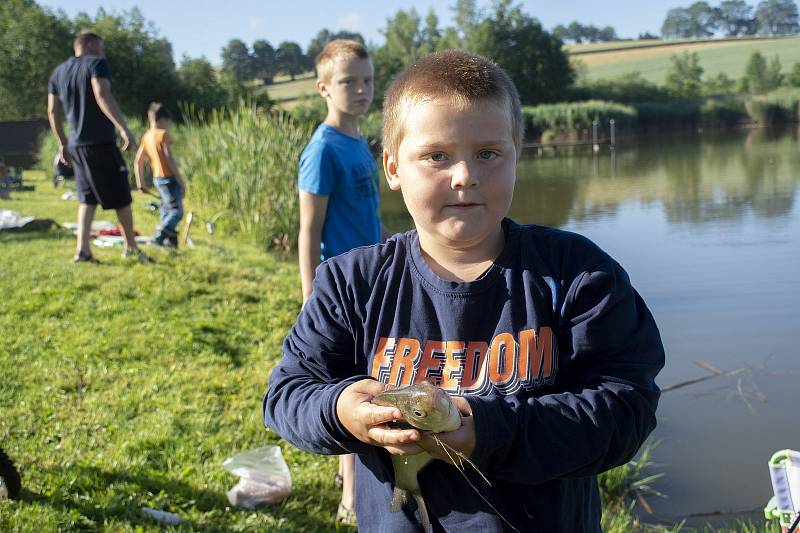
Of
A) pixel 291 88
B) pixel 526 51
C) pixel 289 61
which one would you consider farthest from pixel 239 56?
pixel 526 51

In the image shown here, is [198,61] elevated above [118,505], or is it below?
above

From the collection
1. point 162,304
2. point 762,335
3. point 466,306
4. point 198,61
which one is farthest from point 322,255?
point 198,61


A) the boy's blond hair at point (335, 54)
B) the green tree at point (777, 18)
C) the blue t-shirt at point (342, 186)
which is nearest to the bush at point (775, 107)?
the boy's blond hair at point (335, 54)

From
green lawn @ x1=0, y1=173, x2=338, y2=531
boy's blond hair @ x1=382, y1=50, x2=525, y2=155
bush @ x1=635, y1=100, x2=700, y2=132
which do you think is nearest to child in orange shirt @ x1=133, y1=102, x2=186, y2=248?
green lawn @ x1=0, y1=173, x2=338, y2=531

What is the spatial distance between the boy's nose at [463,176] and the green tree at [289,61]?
8763 cm

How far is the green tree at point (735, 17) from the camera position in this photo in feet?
384

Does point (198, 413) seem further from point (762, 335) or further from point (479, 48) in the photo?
point (479, 48)

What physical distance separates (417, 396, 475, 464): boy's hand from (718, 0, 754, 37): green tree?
131 metres

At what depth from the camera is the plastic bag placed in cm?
344

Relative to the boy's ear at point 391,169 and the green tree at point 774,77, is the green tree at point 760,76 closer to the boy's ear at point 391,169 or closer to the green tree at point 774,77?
the green tree at point 774,77

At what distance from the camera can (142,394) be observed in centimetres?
460

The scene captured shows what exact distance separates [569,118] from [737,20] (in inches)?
3541

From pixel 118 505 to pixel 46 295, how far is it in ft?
12.6

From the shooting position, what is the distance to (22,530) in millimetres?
2936
